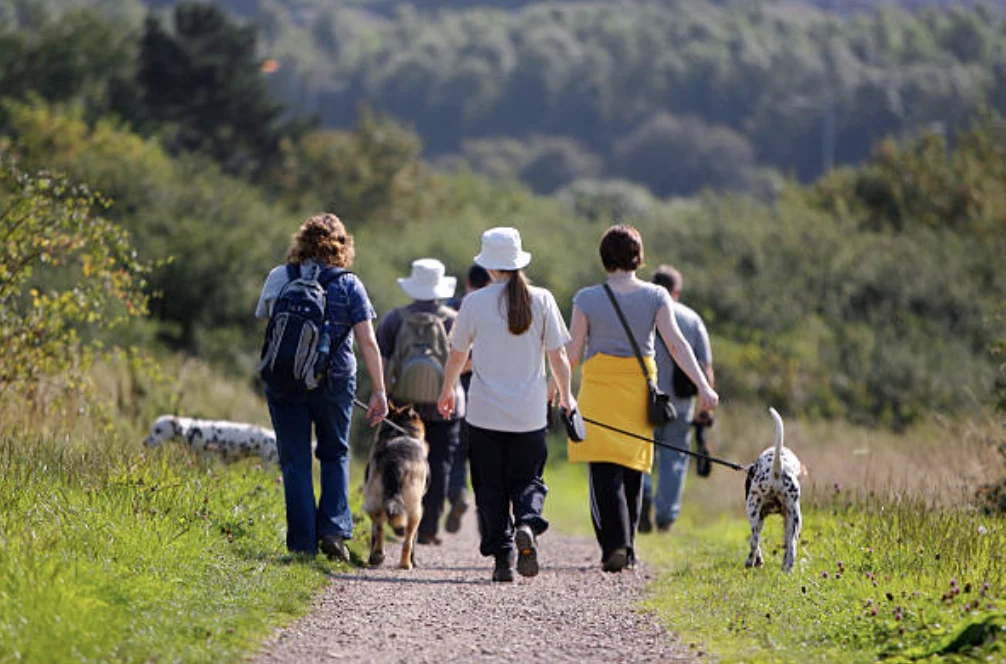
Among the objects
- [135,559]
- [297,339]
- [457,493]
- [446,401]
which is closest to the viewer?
[135,559]

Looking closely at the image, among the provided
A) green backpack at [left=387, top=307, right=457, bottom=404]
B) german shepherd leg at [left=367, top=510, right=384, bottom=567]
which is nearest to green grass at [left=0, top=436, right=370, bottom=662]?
german shepherd leg at [left=367, top=510, right=384, bottom=567]

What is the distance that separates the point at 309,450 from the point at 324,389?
0.41m

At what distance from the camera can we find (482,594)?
9.63 meters

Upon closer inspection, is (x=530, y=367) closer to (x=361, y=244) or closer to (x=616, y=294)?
(x=616, y=294)

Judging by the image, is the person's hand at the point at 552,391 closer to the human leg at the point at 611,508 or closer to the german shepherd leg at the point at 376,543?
the human leg at the point at 611,508

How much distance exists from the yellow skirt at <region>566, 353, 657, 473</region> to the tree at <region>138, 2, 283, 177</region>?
40694mm

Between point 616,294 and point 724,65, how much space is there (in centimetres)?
12384

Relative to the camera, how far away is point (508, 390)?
10.1m

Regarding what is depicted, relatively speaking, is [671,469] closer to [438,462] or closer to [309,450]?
[438,462]

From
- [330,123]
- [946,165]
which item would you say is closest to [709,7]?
[330,123]

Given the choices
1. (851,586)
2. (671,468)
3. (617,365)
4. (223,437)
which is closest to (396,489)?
(617,365)

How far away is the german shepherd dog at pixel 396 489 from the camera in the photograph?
34.7 ft

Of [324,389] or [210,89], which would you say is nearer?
[324,389]

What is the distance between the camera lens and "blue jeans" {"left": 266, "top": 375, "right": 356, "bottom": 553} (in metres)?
9.99
